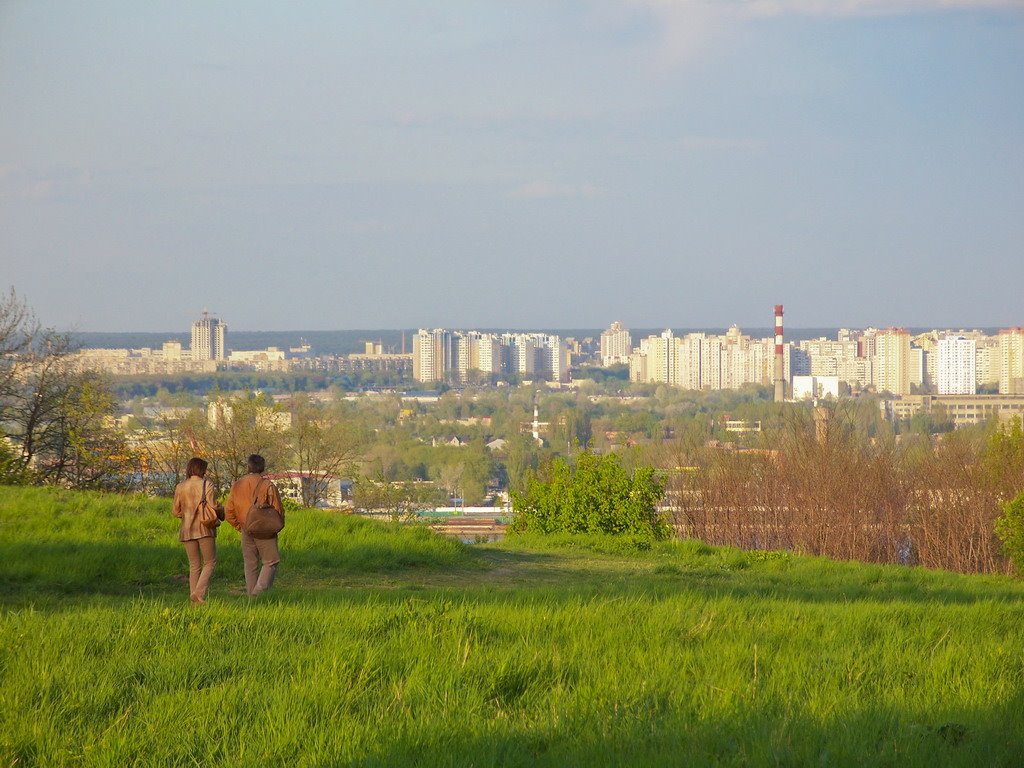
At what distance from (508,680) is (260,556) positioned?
485 centimetres

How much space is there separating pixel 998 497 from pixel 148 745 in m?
36.9

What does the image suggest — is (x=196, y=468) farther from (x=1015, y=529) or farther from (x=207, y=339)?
(x=207, y=339)

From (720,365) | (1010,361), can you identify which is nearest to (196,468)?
(1010,361)

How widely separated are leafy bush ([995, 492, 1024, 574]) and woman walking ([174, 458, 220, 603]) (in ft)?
49.5

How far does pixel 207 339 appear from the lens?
149250mm

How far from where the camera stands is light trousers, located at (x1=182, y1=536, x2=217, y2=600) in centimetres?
942

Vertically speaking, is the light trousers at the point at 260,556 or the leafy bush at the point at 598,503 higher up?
the light trousers at the point at 260,556

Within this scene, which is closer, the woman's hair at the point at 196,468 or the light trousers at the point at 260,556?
the woman's hair at the point at 196,468

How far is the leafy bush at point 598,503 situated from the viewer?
761 inches

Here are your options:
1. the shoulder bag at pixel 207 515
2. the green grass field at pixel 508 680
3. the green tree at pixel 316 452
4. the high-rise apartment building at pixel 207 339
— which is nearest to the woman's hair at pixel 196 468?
the shoulder bag at pixel 207 515

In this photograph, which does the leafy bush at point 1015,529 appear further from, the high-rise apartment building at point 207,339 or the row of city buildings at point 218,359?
the high-rise apartment building at point 207,339

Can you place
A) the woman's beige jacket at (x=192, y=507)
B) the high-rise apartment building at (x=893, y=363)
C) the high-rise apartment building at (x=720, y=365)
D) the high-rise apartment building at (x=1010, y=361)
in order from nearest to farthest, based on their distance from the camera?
the woman's beige jacket at (x=192, y=507) → the high-rise apartment building at (x=1010, y=361) → the high-rise apartment building at (x=893, y=363) → the high-rise apartment building at (x=720, y=365)

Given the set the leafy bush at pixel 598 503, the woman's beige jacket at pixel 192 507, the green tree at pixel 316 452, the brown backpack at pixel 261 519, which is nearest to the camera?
the woman's beige jacket at pixel 192 507

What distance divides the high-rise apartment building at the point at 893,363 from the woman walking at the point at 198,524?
16414cm
